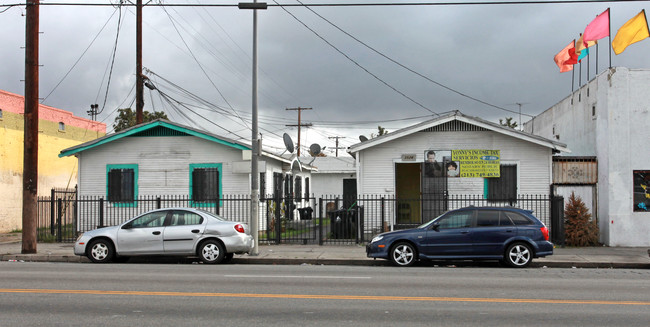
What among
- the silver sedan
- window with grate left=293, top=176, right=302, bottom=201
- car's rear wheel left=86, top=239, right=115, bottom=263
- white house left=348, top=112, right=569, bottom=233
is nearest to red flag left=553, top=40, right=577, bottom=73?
white house left=348, top=112, right=569, bottom=233

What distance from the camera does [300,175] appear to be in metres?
33.1

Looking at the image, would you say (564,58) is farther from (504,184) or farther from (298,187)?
(298,187)

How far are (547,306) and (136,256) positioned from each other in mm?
11056

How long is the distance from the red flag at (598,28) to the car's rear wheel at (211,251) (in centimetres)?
1401

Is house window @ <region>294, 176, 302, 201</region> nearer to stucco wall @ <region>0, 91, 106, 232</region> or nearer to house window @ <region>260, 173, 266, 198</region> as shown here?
house window @ <region>260, 173, 266, 198</region>

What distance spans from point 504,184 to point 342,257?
285 inches

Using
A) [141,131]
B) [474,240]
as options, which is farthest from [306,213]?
[474,240]

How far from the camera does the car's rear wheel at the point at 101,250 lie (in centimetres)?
1559

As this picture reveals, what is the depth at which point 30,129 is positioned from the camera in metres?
17.3

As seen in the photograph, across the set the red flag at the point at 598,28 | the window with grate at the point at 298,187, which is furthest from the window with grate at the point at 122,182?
the red flag at the point at 598,28

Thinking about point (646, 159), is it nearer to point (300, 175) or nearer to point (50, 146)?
point (300, 175)

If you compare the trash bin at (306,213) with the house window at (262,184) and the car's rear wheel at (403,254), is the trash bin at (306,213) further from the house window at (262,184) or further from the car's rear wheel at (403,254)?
the car's rear wheel at (403,254)

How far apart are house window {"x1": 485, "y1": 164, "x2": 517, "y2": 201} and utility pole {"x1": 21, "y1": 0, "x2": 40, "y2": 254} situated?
13.9 metres

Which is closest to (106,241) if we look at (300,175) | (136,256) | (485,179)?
(136,256)
